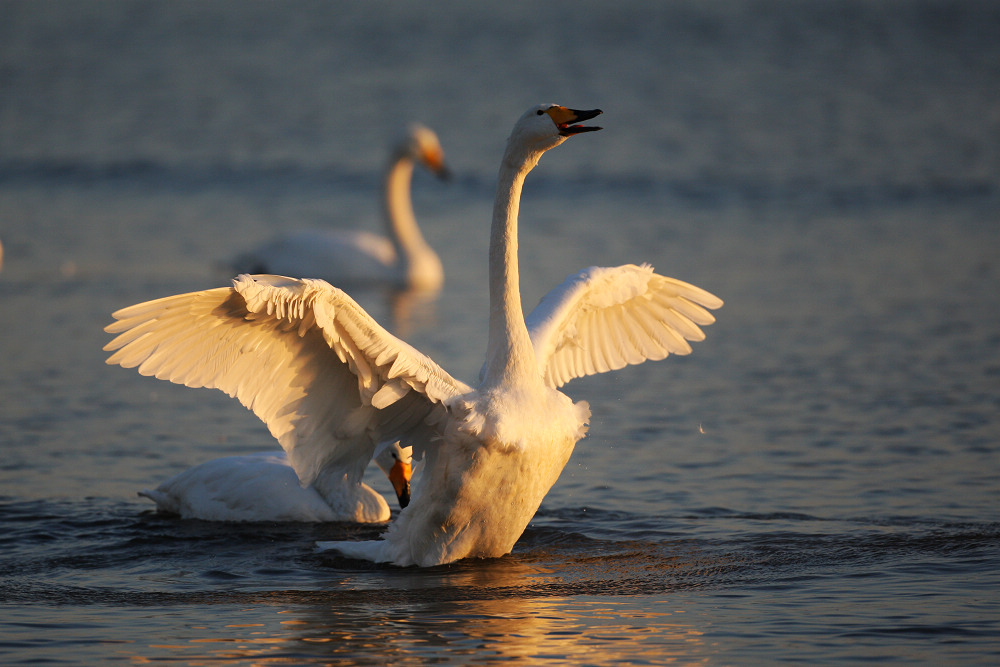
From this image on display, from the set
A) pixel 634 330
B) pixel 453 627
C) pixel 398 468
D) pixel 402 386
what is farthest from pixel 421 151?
pixel 453 627

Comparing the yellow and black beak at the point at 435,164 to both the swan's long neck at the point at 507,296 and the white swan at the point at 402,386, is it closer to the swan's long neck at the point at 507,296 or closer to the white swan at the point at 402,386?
the white swan at the point at 402,386

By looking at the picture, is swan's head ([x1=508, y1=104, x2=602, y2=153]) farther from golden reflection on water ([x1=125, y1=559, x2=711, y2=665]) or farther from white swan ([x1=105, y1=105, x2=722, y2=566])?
golden reflection on water ([x1=125, y1=559, x2=711, y2=665])

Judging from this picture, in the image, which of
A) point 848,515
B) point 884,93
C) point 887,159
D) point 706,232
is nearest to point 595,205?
point 706,232

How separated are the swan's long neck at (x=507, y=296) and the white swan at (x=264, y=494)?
1816 mm

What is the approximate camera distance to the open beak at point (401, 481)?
28.3ft

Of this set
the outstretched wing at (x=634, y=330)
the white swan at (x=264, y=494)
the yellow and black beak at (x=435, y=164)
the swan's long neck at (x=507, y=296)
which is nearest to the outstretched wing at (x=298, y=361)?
the swan's long neck at (x=507, y=296)

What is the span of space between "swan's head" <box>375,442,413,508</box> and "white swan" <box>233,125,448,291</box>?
712 centimetres

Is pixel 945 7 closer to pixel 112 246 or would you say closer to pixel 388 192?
pixel 388 192

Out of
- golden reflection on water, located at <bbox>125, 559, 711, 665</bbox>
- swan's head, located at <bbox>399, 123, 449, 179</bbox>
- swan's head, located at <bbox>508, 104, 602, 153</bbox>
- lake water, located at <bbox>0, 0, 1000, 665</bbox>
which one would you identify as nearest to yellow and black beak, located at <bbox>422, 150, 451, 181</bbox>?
swan's head, located at <bbox>399, 123, 449, 179</bbox>

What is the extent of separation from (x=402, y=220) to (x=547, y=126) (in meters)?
10.6

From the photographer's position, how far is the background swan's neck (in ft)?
53.9

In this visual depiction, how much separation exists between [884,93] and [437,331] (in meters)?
17.0

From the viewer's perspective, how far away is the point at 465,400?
6.67 metres

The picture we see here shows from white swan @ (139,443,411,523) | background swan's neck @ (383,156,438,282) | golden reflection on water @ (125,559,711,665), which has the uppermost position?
background swan's neck @ (383,156,438,282)
